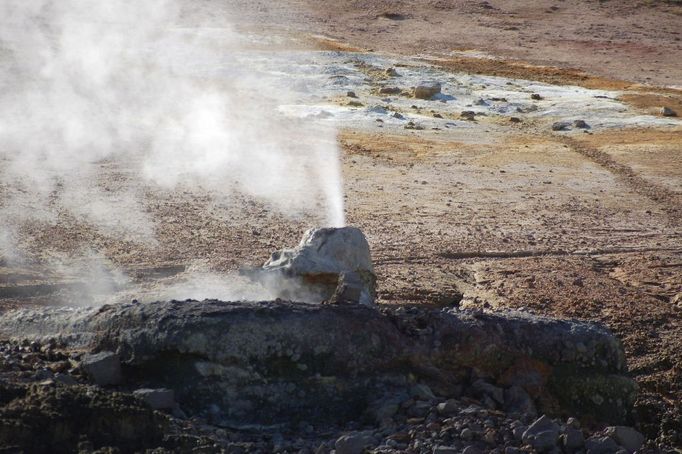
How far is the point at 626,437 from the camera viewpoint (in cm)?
508

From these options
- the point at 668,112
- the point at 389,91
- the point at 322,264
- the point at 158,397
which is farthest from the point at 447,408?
the point at 389,91

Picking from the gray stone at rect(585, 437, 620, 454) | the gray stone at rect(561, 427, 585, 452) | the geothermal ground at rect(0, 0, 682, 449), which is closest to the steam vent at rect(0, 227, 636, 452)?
the gray stone at rect(561, 427, 585, 452)

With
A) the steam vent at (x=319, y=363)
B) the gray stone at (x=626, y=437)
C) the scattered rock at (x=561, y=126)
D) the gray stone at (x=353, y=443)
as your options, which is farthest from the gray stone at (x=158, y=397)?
the scattered rock at (x=561, y=126)

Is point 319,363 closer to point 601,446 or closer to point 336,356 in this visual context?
point 336,356

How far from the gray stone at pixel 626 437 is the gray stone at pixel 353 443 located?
1182mm

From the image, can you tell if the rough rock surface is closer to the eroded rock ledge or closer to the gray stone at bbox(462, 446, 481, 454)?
the eroded rock ledge

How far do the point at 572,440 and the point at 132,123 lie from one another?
10.5 m

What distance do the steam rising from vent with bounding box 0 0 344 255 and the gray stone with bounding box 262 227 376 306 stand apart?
2677 millimetres

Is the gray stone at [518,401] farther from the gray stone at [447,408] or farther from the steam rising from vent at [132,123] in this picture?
the steam rising from vent at [132,123]

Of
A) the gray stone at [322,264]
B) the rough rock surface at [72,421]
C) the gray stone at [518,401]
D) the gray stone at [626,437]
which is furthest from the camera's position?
the gray stone at [322,264]

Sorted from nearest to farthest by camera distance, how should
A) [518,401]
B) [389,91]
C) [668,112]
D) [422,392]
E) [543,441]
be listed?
1. [543,441]
2. [422,392]
3. [518,401]
4. [668,112]
5. [389,91]

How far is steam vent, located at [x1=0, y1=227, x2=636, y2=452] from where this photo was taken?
5.12 metres

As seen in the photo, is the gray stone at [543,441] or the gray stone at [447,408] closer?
the gray stone at [543,441]

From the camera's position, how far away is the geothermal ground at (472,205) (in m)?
7.92
